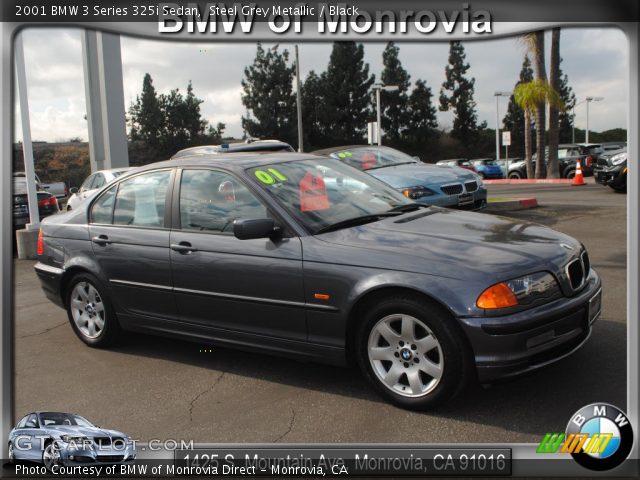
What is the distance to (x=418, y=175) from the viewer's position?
9.56 meters

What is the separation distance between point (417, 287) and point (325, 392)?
1.04 meters

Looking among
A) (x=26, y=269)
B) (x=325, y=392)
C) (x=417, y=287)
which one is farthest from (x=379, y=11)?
(x=26, y=269)

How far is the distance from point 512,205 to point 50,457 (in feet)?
33.7

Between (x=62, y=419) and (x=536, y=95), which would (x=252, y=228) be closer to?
(x=62, y=419)

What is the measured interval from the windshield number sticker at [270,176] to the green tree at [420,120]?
147 ft

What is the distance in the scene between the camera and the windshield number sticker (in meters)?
4.29

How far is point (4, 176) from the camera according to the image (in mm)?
3043

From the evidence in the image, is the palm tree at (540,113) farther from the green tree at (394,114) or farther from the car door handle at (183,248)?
the green tree at (394,114)

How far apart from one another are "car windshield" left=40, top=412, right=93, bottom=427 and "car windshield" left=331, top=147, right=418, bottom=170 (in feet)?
24.2

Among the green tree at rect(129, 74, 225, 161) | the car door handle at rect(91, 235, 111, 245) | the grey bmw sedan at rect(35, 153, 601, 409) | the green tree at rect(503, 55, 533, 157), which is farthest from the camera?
the green tree at rect(503, 55, 533, 157)

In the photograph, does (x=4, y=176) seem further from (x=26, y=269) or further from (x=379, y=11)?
(x=26, y=269)

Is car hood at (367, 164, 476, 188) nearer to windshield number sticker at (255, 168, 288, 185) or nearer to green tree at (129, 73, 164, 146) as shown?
windshield number sticker at (255, 168, 288, 185)

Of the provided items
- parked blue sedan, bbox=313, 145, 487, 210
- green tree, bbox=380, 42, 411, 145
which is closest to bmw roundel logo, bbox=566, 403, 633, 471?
parked blue sedan, bbox=313, 145, 487, 210

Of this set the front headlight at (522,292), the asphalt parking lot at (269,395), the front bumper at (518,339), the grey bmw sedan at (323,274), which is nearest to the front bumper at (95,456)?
the asphalt parking lot at (269,395)
